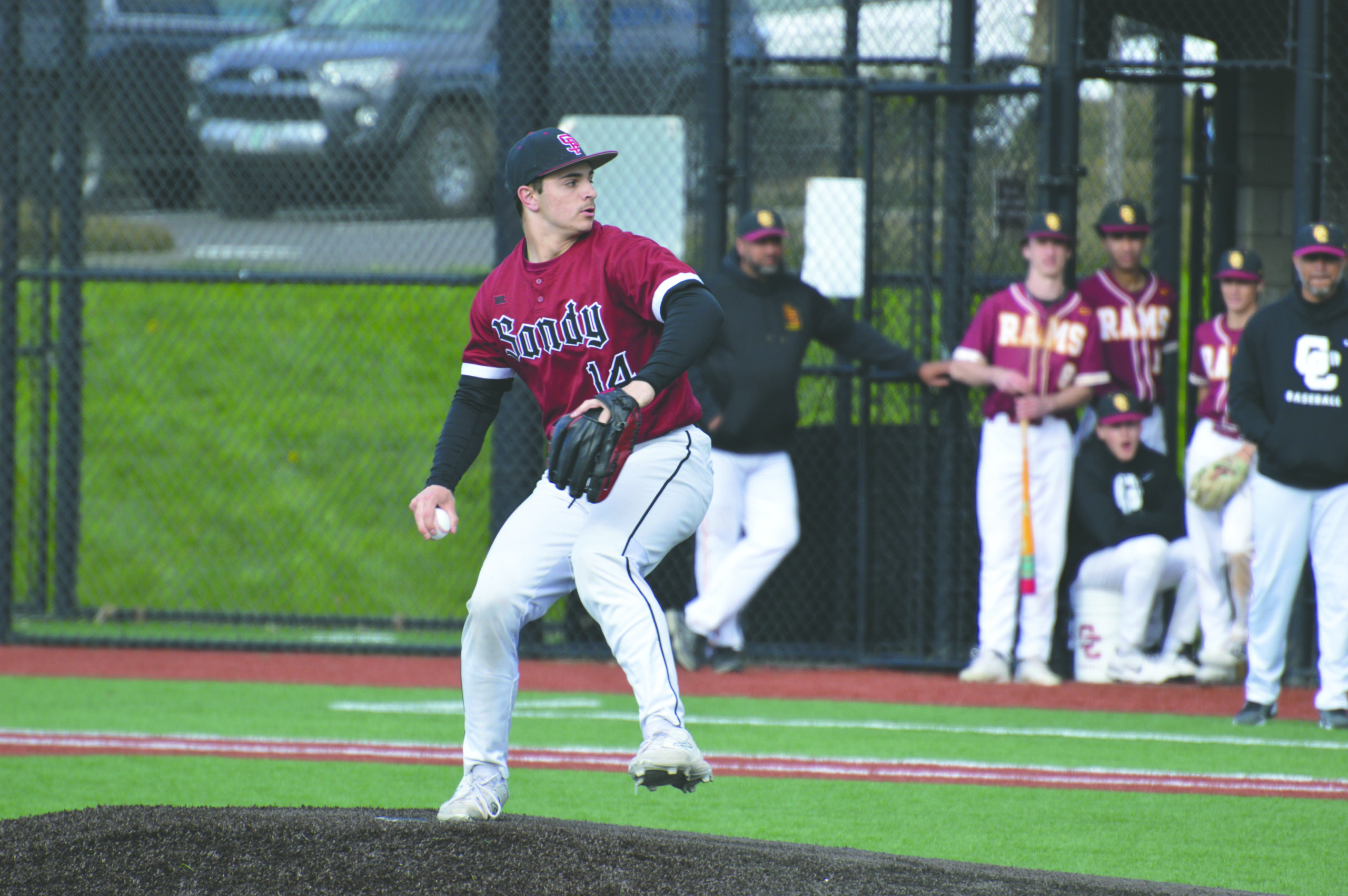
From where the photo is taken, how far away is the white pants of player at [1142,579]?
8.42 m

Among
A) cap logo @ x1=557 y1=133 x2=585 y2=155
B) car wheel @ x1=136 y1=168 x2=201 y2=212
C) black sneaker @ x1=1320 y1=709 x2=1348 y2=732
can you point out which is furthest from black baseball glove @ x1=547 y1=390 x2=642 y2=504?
car wheel @ x1=136 y1=168 x2=201 y2=212

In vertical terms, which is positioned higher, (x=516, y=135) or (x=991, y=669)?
(x=516, y=135)

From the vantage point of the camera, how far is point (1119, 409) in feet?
27.7

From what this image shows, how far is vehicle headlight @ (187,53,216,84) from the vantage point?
10.5m

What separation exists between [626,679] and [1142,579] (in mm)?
2735

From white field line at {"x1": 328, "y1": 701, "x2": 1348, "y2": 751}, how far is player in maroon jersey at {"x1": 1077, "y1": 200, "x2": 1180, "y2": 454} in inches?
86.5

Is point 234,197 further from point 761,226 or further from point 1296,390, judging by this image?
point 1296,390

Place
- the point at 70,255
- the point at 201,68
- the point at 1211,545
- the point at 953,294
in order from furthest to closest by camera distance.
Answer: the point at 201,68
the point at 70,255
the point at 953,294
the point at 1211,545

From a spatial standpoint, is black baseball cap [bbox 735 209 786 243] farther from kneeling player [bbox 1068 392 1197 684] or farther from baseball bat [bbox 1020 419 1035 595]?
kneeling player [bbox 1068 392 1197 684]

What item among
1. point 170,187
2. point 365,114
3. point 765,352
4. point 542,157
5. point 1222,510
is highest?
point 365,114

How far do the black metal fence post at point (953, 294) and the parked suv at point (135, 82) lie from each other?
4.47 metres

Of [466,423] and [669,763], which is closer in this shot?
[669,763]

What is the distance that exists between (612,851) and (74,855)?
4.40 ft

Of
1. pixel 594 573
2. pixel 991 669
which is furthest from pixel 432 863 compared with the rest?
pixel 991 669
